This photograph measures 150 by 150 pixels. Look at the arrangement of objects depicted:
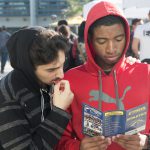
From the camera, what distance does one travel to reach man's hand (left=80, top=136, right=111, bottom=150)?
6.04 feet

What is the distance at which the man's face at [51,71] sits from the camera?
1.89 meters

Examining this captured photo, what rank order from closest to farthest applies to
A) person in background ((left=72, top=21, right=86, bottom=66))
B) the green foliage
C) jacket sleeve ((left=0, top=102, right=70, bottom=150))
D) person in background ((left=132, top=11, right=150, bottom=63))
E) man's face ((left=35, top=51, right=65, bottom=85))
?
jacket sleeve ((left=0, top=102, right=70, bottom=150)) → man's face ((left=35, top=51, right=65, bottom=85)) → person in background ((left=72, top=21, right=86, bottom=66)) → person in background ((left=132, top=11, right=150, bottom=63)) → the green foliage

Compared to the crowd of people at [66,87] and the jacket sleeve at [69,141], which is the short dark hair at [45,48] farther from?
the jacket sleeve at [69,141]

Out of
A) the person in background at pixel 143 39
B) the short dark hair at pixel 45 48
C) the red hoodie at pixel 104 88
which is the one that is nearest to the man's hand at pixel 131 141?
the red hoodie at pixel 104 88

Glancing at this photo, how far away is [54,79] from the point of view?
1.95 m

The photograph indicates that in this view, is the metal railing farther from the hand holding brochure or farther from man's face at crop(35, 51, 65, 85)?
the hand holding brochure

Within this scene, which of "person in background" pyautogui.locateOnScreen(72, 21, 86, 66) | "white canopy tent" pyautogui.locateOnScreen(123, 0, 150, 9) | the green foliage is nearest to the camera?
"person in background" pyautogui.locateOnScreen(72, 21, 86, 66)

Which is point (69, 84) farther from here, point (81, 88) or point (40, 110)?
point (40, 110)

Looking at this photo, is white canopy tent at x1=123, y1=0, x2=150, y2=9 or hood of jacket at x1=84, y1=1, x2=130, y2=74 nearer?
hood of jacket at x1=84, y1=1, x2=130, y2=74

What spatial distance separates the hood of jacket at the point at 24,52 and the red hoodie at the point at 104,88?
0.26m

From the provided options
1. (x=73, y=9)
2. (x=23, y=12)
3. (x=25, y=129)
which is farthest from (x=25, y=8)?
(x=25, y=129)

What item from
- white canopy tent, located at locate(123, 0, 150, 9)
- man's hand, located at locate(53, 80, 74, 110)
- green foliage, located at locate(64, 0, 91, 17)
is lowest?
green foliage, located at locate(64, 0, 91, 17)

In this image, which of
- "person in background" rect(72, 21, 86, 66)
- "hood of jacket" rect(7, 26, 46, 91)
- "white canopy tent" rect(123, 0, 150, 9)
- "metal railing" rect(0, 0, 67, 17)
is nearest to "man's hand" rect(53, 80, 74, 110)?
"hood of jacket" rect(7, 26, 46, 91)

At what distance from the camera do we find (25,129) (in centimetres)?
182
